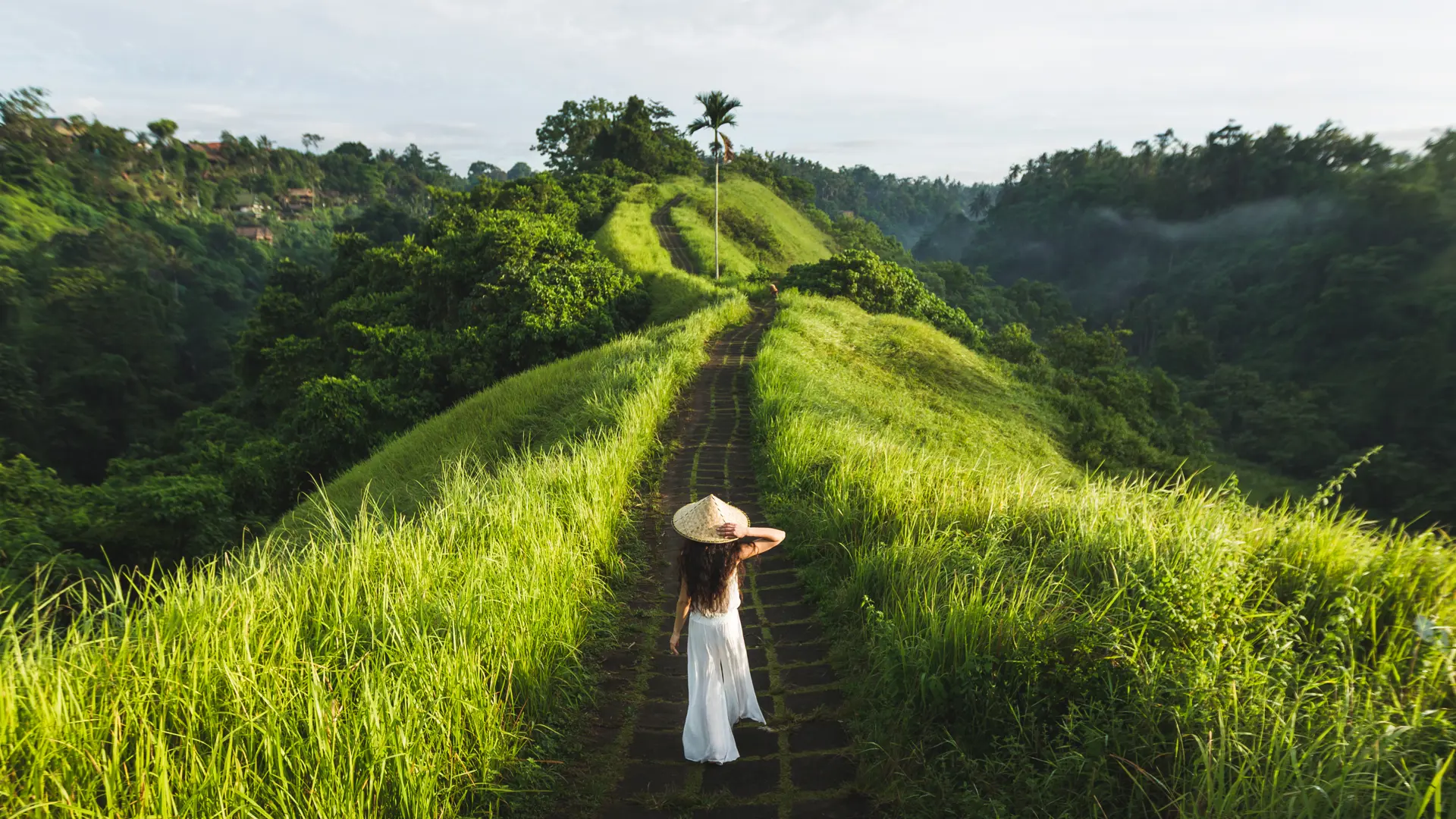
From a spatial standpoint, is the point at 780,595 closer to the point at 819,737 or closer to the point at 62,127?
the point at 819,737

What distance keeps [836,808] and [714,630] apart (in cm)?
100

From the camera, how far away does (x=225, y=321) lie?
52.5 m

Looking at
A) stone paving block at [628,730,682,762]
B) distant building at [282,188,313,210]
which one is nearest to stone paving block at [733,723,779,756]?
stone paving block at [628,730,682,762]

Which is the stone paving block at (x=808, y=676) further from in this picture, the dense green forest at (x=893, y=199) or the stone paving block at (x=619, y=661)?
the dense green forest at (x=893, y=199)

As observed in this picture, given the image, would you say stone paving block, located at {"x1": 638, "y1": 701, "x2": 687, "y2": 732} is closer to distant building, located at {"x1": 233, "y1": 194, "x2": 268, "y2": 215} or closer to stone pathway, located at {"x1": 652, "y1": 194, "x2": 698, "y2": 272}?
stone pathway, located at {"x1": 652, "y1": 194, "x2": 698, "y2": 272}

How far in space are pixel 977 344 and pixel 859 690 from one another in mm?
24488

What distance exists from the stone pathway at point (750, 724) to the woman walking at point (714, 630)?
6.0 inches

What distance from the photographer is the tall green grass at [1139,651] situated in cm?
256

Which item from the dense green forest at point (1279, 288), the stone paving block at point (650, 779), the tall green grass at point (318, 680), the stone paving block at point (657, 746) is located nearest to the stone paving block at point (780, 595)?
the tall green grass at point (318, 680)

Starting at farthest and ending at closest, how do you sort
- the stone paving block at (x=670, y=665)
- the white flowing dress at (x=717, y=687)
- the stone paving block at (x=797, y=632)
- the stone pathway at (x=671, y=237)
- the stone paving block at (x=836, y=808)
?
the stone pathway at (x=671, y=237) → the stone paving block at (x=797, y=632) → the stone paving block at (x=670, y=665) → the white flowing dress at (x=717, y=687) → the stone paving block at (x=836, y=808)

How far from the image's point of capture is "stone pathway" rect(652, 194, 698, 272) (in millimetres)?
33875

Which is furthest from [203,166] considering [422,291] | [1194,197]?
[1194,197]

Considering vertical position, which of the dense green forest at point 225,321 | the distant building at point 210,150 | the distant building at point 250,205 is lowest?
the dense green forest at point 225,321

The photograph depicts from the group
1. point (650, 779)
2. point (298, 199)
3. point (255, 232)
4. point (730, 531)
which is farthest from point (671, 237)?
point (298, 199)
